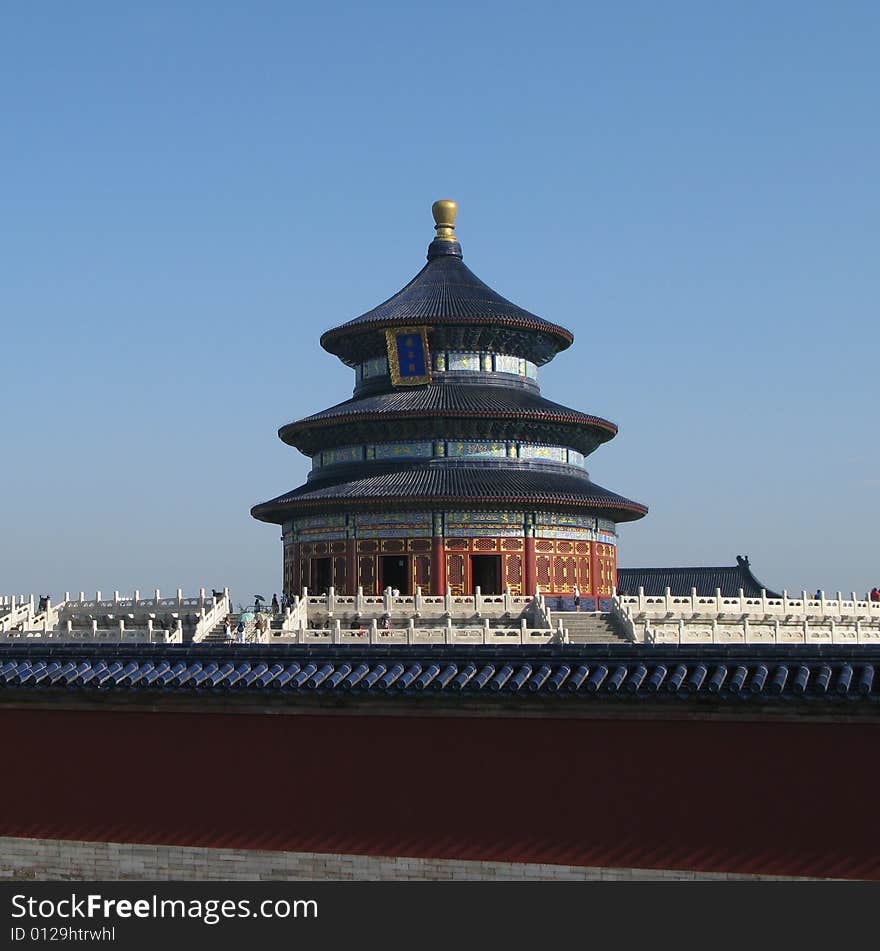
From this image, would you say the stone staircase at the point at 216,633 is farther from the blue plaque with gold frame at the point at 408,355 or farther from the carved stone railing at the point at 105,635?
the blue plaque with gold frame at the point at 408,355

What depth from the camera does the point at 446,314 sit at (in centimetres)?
5450

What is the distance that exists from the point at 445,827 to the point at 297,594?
115 ft

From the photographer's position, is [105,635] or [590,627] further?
[590,627]

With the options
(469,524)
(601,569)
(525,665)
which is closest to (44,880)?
(525,665)

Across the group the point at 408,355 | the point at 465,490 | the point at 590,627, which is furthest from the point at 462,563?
the point at 590,627

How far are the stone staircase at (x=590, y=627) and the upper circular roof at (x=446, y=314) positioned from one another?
48.1 feet

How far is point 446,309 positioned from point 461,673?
36254mm

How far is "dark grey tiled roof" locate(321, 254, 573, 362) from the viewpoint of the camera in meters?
54.6

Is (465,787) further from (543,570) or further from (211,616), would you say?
(543,570)

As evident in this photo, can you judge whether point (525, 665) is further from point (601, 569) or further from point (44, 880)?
point (601, 569)

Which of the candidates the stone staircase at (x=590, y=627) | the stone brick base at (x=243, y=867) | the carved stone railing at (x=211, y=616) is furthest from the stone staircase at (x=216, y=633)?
the stone brick base at (x=243, y=867)

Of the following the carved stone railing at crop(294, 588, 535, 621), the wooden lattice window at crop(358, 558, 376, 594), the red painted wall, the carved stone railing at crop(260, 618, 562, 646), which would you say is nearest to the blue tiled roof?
the red painted wall

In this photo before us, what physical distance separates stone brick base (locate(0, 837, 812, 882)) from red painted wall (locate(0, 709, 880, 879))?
0.15 meters

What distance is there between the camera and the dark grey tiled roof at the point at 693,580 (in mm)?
72188
